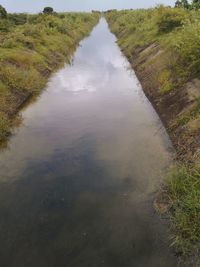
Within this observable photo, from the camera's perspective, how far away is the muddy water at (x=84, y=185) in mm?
7871

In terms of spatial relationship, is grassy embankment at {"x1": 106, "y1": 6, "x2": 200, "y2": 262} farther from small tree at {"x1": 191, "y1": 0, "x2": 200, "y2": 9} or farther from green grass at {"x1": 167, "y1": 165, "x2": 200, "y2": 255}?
small tree at {"x1": 191, "y1": 0, "x2": 200, "y2": 9}

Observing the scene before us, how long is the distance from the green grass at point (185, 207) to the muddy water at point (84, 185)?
15.5 inches

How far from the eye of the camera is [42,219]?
29.3ft

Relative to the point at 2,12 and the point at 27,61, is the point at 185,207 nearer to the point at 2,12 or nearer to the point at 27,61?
the point at 27,61

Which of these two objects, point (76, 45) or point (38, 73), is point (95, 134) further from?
point (76, 45)

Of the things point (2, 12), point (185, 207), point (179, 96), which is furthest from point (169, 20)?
point (2, 12)

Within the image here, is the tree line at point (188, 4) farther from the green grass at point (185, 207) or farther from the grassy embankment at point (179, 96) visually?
the green grass at point (185, 207)

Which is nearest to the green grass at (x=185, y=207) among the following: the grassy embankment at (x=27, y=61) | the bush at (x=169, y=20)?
the grassy embankment at (x=27, y=61)

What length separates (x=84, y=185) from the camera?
10.5 m

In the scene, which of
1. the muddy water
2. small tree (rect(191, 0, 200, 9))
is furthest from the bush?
the muddy water

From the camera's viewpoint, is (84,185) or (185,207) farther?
(84,185)

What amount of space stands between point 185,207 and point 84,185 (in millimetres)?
3237

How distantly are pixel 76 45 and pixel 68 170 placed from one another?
31.2 metres

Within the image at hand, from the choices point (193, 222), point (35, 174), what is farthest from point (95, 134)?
point (193, 222)
